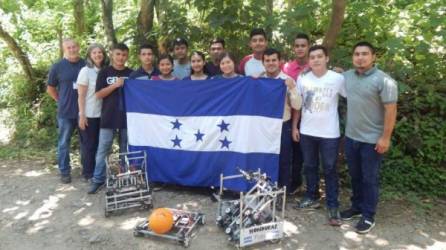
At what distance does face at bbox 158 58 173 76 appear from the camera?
5.19 meters

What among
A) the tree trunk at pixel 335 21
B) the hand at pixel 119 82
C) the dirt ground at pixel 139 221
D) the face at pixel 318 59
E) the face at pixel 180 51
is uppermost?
the tree trunk at pixel 335 21

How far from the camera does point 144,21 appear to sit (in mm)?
7441

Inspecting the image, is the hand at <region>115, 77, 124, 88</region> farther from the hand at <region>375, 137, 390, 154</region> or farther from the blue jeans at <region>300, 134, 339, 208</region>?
the hand at <region>375, 137, 390, 154</region>

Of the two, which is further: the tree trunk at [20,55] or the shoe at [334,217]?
the tree trunk at [20,55]

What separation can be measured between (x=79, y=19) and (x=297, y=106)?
660 centimetres

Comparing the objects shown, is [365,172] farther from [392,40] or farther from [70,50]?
[70,50]

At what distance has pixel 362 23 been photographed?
583cm

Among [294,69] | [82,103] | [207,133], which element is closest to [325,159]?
[294,69]

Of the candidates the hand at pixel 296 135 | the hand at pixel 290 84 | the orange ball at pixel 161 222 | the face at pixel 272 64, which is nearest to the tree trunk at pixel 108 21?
the face at pixel 272 64

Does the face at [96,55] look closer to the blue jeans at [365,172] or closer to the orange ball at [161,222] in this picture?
the orange ball at [161,222]

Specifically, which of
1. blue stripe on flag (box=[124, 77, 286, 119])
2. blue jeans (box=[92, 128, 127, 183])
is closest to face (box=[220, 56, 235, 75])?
blue stripe on flag (box=[124, 77, 286, 119])

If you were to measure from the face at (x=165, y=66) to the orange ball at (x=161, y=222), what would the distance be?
1848mm

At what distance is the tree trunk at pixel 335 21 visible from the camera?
5465 millimetres

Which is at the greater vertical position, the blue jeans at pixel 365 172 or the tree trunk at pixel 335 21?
the tree trunk at pixel 335 21
